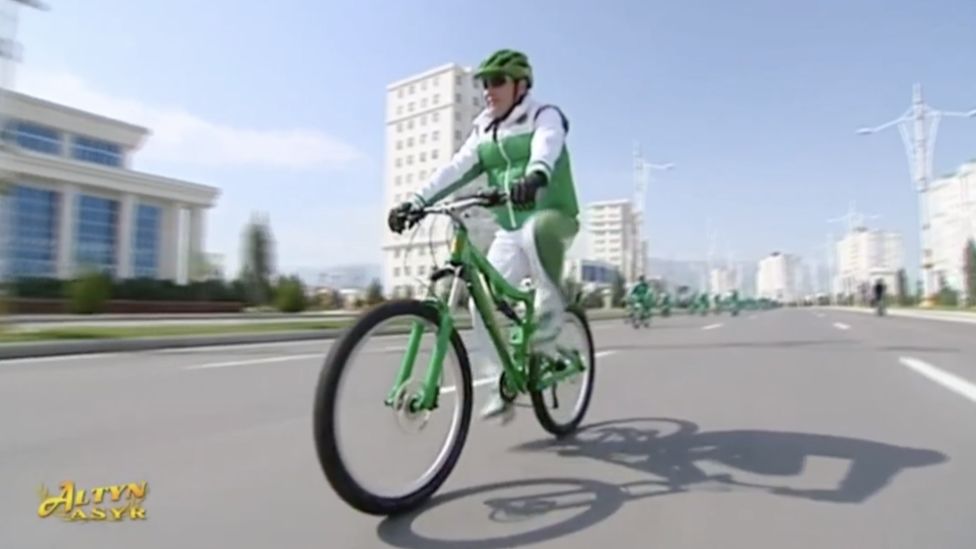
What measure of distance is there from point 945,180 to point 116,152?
76.9 metres

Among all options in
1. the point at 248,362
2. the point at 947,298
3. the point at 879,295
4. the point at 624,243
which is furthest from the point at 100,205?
the point at 947,298

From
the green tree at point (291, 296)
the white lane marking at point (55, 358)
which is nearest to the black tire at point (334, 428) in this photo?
the white lane marking at point (55, 358)

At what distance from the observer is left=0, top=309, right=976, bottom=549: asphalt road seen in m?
2.26

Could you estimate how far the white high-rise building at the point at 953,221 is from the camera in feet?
207

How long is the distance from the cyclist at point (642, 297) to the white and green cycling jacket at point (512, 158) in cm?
1617

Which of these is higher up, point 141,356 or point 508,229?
point 508,229

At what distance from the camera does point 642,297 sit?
19.4 meters

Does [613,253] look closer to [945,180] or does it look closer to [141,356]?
[141,356]

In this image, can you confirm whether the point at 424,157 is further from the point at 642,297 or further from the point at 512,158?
the point at 512,158

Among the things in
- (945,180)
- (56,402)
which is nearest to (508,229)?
(56,402)

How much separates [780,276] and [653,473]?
174 m

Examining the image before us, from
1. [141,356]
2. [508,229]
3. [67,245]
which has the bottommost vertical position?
[141,356]

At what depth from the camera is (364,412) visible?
97.4 inches

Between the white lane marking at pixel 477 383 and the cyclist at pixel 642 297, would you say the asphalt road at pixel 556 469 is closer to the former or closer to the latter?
the white lane marking at pixel 477 383
